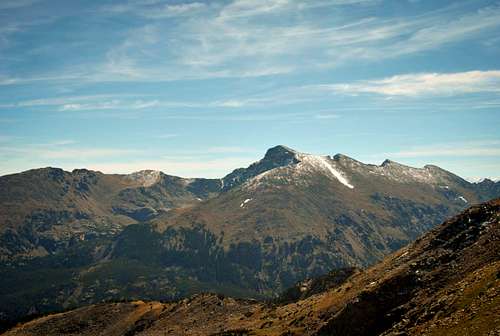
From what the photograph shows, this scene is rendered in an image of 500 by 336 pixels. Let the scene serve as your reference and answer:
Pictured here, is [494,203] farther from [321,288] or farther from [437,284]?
[321,288]

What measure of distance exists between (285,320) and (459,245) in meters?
50.0

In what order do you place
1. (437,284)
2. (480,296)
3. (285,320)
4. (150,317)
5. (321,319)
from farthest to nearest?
(150,317), (285,320), (321,319), (437,284), (480,296)

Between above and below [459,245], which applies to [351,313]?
below

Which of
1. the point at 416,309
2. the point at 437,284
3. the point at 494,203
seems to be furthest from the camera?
the point at 494,203

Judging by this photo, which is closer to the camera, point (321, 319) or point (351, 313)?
point (351, 313)

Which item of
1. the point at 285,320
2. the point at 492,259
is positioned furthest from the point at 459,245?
the point at 285,320

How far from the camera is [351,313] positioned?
8375cm

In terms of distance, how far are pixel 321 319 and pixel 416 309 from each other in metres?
33.3

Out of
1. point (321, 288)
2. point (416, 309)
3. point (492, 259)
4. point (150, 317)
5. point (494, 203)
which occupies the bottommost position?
point (150, 317)

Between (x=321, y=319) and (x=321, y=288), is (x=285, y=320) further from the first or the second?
(x=321, y=288)

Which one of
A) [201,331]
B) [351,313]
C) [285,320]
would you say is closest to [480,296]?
[351,313]

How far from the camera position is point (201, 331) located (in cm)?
14900

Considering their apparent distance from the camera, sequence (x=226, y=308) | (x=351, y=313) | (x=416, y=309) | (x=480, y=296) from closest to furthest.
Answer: (x=480, y=296) → (x=416, y=309) → (x=351, y=313) → (x=226, y=308)

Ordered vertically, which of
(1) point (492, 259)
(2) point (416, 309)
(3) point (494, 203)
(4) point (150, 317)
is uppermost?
(3) point (494, 203)
